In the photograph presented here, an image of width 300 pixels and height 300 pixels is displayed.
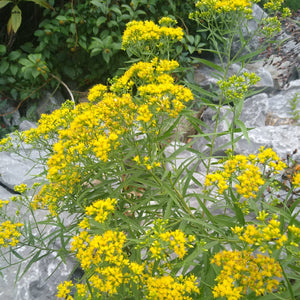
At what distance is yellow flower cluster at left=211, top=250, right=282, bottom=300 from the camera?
126 centimetres

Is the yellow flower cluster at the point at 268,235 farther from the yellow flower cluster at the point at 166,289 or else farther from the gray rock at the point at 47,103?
the gray rock at the point at 47,103

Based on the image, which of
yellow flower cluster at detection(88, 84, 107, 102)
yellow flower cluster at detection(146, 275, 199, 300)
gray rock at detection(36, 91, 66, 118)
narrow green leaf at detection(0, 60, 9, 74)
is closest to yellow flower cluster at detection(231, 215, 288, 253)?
yellow flower cluster at detection(146, 275, 199, 300)

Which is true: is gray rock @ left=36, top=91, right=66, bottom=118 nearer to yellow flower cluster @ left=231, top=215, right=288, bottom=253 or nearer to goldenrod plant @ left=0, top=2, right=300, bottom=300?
goldenrod plant @ left=0, top=2, right=300, bottom=300

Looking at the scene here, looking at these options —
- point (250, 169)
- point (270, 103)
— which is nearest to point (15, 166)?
point (250, 169)

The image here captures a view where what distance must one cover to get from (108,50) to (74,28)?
667 millimetres

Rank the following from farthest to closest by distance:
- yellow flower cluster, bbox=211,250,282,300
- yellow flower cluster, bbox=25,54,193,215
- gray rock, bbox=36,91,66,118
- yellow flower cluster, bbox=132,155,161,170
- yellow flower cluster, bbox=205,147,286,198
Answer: gray rock, bbox=36,91,66,118 → yellow flower cluster, bbox=25,54,193,215 → yellow flower cluster, bbox=132,155,161,170 → yellow flower cluster, bbox=205,147,286,198 → yellow flower cluster, bbox=211,250,282,300

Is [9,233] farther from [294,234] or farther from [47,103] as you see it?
[47,103]

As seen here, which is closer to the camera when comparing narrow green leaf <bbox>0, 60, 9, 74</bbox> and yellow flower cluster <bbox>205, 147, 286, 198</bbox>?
yellow flower cluster <bbox>205, 147, 286, 198</bbox>

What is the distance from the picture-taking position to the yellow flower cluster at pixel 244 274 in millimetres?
1265

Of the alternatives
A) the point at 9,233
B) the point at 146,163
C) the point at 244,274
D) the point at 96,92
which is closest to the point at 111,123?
the point at 146,163

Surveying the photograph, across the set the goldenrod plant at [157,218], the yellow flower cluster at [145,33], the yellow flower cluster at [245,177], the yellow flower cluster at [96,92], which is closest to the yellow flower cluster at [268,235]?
the goldenrod plant at [157,218]

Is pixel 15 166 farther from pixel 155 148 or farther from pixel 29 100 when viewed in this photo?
pixel 155 148

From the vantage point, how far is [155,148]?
1761 mm

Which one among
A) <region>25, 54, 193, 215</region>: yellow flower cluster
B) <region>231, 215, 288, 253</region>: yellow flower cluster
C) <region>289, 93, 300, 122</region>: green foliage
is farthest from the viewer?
<region>289, 93, 300, 122</region>: green foliage
